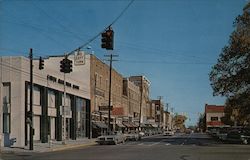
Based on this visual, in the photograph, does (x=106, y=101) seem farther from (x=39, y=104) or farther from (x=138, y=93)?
(x=138, y=93)

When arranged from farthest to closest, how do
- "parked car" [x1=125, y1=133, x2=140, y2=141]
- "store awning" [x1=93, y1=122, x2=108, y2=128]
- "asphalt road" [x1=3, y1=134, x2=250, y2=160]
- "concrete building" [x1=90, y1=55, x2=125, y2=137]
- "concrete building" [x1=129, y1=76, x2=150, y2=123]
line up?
"concrete building" [x1=129, y1=76, x2=150, y2=123] → "concrete building" [x1=90, y1=55, x2=125, y2=137] → "store awning" [x1=93, y1=122, x2=108, y2=128] → "parked car" [x1=125, y1=133, x2=140, y2=141] → "asphalt road" [x1=3, y1=134, x2=250, y2=160]

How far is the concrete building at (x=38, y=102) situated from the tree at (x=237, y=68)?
15.1 metres

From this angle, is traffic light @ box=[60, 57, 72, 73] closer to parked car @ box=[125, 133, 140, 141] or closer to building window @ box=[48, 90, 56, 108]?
building window @ box=[48, 90, 56, 108]

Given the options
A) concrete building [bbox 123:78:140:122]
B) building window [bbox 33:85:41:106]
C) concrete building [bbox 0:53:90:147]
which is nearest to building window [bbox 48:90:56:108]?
Answer: concrete building [bbox 0:53:90:147]

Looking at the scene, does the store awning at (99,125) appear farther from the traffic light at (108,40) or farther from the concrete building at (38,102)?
the traffic light at (108,40)

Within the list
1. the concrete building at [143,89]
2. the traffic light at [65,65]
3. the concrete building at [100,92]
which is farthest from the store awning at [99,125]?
the concrete building at [143,89]

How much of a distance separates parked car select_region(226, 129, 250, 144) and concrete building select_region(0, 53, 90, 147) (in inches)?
725

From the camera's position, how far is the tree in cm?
4528

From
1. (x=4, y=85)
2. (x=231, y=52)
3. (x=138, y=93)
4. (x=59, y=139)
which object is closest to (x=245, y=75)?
(x=231, y=52)

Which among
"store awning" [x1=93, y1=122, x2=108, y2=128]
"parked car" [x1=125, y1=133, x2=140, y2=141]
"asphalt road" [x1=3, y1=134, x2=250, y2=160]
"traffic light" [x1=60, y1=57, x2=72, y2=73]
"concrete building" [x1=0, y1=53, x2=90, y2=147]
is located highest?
"traffic light" [x1=60, y1=57, x2=72, y2=73]

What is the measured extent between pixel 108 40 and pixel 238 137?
3419 centimetres

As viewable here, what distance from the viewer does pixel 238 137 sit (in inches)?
2088

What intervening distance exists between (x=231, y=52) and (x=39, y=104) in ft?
66.4

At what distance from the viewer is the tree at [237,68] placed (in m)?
45.3
